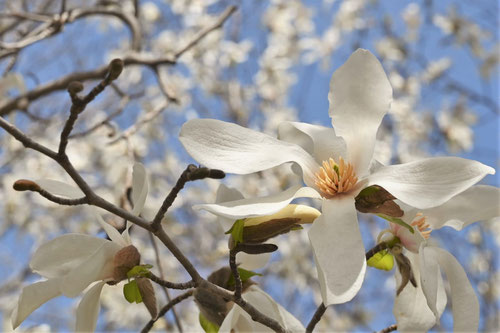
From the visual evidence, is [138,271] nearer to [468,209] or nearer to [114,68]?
[114,68]

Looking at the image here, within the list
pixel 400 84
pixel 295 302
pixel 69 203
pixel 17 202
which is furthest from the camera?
pixel 400 84

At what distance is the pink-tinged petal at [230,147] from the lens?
1.58ft

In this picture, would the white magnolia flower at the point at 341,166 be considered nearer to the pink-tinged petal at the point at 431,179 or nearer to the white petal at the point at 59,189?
the pink-tinged petal at the point at 431,179

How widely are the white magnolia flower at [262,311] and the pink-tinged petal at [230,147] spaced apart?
5.7 inches

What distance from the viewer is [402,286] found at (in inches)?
21.4

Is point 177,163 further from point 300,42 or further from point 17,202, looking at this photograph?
point 300,42

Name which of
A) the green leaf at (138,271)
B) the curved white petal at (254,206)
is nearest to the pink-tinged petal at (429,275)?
the curved white petal at (254,206)

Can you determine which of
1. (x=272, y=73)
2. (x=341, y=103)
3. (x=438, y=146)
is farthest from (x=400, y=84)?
(x=341, y=103)

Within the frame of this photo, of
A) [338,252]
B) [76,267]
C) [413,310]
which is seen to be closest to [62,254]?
[76,267]

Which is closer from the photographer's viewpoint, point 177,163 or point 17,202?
point 17,202

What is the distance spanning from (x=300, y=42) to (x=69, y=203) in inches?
138

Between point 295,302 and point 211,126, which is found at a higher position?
point 211,126

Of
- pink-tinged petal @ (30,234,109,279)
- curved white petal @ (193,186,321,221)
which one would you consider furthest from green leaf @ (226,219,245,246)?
pink-tinged petal @ (30,234,109,279)

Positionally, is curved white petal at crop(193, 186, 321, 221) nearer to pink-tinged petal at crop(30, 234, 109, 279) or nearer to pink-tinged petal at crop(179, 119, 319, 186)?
pink-tinged petal at crop(179, 119, 319, 186)
